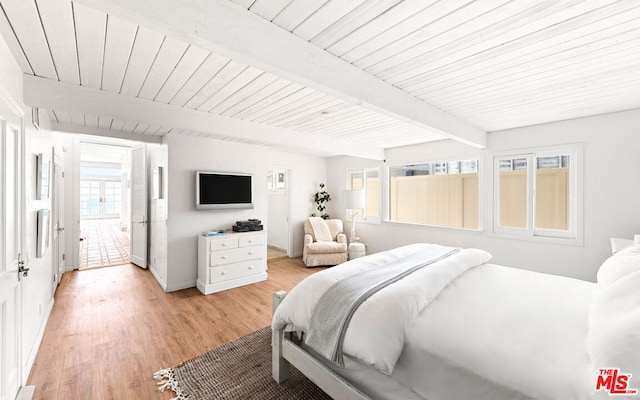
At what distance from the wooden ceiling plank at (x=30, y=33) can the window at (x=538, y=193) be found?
485 centimetres

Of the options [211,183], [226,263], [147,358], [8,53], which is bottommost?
[147,358]

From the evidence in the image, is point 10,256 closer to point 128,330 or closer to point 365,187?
point 128,330

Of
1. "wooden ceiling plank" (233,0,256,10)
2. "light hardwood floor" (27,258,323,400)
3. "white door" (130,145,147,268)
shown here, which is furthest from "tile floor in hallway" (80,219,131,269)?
"wooden ceiling plank" (233,0,256,10)

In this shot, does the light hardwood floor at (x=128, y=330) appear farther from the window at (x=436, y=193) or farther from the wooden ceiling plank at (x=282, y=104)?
the window at (x=436, y=193)

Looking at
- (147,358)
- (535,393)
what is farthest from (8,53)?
(535,393)

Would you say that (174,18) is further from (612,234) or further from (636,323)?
(612,234)

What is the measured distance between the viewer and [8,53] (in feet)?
5.61

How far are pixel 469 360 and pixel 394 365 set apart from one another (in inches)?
13.5

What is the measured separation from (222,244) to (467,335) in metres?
3.32

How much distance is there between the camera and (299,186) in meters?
5.95

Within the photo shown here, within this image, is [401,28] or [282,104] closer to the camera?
[401,28]

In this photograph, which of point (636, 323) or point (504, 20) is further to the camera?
point (504, 20)

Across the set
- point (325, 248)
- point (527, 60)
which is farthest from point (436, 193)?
point (527, 60)

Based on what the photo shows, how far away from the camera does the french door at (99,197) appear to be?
35.8 feet
